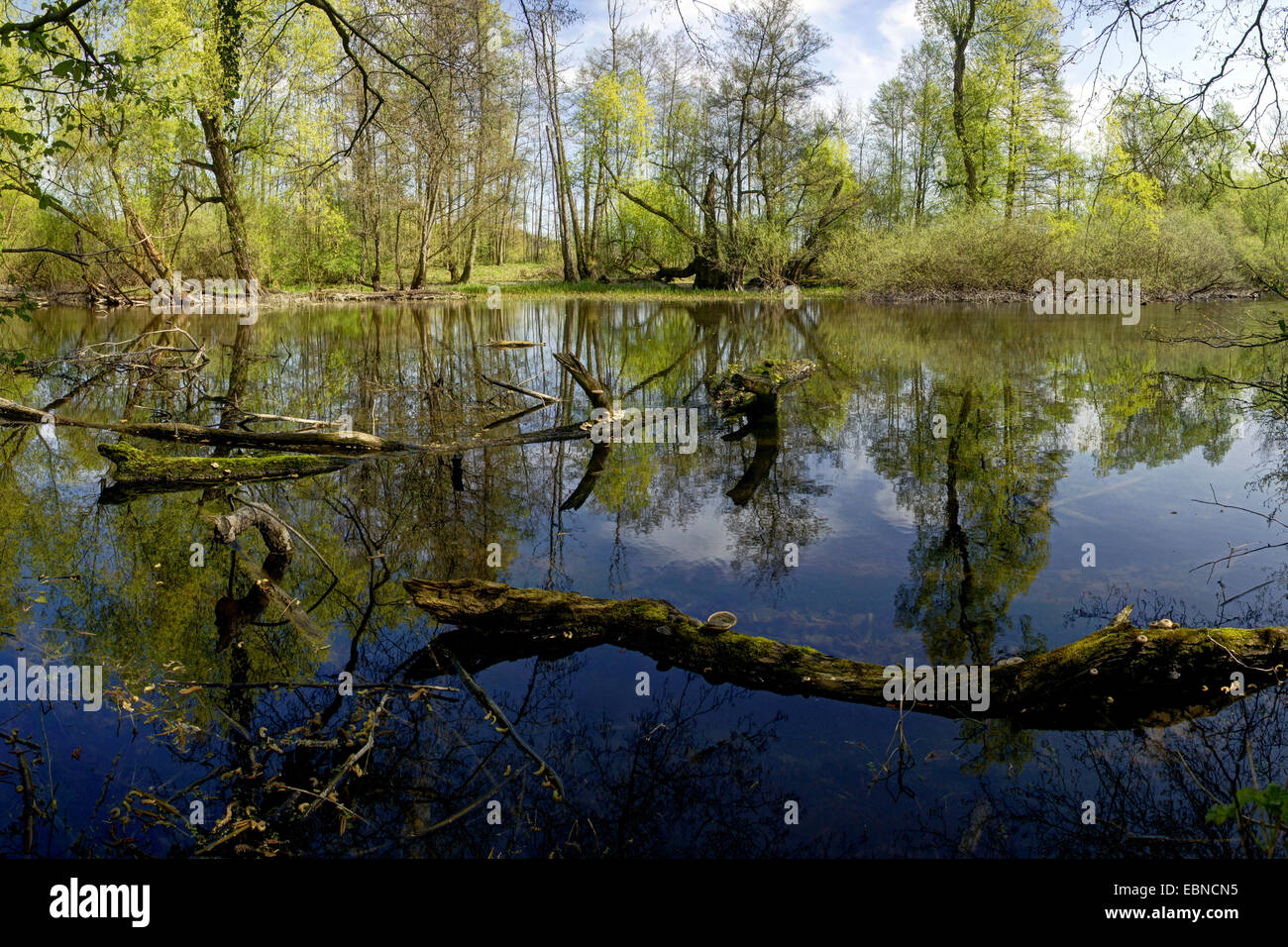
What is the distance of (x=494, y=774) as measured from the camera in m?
3.65

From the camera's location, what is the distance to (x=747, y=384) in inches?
428

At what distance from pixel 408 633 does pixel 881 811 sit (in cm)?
295

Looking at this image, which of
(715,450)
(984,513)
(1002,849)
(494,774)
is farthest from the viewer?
(715,450)

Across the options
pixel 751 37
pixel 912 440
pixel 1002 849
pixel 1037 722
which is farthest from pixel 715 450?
pixel 751 37
